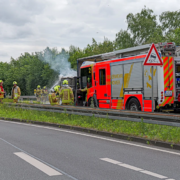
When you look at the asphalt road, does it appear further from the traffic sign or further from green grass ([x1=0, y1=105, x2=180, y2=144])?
the traffic sign

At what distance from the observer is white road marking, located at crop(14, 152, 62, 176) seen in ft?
19.7

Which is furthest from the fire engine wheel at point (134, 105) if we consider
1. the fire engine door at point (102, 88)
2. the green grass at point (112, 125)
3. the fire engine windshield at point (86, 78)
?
the fire engine windshield at point (86, 78)

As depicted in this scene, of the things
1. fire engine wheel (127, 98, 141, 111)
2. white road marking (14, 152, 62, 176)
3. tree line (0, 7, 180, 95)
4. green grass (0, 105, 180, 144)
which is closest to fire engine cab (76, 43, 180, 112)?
fire engine wheel (127, 98, 141, 111)

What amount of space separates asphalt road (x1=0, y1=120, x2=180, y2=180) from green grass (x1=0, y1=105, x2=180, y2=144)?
1.80ft

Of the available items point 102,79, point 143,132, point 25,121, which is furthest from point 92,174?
point 102,79

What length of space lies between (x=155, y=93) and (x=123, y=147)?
6.42 m

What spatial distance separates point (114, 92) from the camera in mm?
17016

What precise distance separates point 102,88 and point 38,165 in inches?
459

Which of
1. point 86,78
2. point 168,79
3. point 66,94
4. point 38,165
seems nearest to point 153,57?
point 168,79

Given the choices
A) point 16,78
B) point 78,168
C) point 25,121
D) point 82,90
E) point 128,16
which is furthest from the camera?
point 16,78

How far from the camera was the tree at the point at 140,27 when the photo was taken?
6771 cm

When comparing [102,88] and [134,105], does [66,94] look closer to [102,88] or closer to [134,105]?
[134,105]

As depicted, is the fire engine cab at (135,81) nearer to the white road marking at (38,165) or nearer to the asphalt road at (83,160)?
the asphalt road at (83,160)

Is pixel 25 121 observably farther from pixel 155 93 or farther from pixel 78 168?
pixel 78 168
